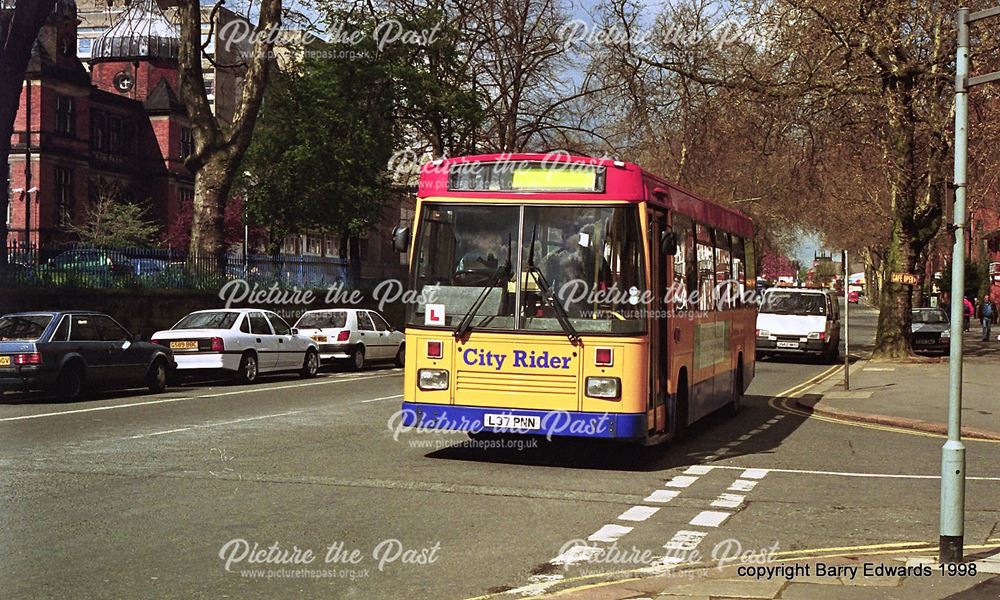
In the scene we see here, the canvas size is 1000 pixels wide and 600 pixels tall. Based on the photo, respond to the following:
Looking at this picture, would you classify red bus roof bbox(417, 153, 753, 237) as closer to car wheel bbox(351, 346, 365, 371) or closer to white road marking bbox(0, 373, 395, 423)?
white road marking bbox(0, 373, 395, 423)

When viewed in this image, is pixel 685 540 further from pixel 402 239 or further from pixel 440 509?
pixel 402 239

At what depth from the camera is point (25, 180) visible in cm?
6731

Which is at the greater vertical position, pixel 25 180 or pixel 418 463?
pixel 25 180

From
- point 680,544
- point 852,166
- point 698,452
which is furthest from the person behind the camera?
point 852,166

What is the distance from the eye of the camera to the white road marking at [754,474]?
12.3 meters

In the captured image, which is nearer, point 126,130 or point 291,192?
point 291,192

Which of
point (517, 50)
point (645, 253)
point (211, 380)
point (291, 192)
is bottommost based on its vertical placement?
point (211, 380)

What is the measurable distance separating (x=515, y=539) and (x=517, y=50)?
3702cm

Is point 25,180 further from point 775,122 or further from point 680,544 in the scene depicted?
point 680,544

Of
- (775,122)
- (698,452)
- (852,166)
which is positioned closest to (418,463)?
(698,452)

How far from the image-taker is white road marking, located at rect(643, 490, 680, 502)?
10688mm

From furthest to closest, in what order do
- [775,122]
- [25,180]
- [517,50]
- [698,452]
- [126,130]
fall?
[126,130], [25,180], [517,50], [775,122], [698,452]

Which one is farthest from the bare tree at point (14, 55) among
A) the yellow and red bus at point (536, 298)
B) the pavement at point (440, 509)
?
the yellow and red bus at point (536, 298)

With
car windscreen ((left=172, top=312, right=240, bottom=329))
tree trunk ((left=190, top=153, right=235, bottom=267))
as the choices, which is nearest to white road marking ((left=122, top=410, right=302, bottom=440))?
car windscreen ((left=172, top=312, right=240, bottom=329))
